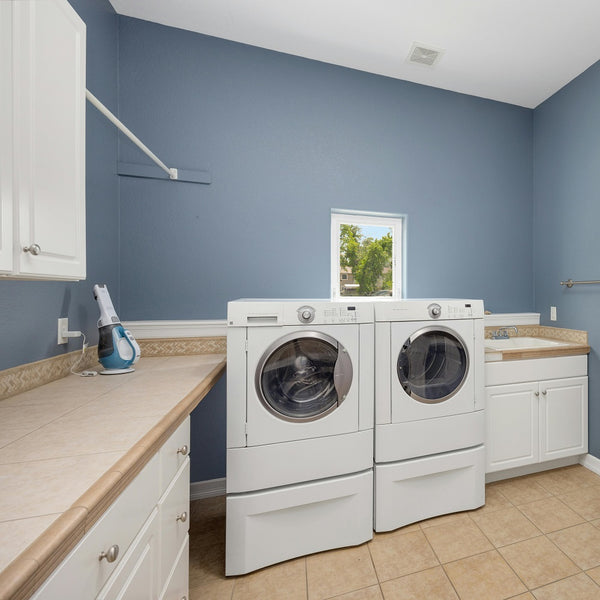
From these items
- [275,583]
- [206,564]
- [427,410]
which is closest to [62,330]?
[206,564]

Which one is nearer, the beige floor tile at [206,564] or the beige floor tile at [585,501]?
the beige floor tile at [206,564]

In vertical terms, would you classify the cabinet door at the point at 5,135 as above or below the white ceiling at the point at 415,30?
below

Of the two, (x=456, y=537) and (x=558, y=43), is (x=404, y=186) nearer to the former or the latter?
(x=558, y=43)

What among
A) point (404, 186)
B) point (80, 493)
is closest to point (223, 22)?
point (404, 186)

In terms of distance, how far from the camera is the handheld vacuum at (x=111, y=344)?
144 centimetres

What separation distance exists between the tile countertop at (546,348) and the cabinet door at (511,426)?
0.68 ft

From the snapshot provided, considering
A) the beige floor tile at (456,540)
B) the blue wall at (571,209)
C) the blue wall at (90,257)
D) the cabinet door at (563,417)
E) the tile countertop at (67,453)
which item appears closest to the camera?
the tile countertop at (67,453)

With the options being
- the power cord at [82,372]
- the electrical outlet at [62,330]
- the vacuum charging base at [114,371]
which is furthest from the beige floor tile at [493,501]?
the electrical outlet at [62,330]

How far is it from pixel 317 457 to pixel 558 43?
3.12 metres

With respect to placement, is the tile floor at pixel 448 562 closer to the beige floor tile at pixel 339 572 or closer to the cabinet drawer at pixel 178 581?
the beige floor tile at pixel 339 572

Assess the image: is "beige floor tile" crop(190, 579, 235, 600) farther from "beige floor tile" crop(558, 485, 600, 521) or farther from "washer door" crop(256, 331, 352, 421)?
"beige floor tile" crop(558, 485, 600, 521)

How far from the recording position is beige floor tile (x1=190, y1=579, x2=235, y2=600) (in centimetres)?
129

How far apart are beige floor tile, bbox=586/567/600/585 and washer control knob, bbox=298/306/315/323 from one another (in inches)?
67.8

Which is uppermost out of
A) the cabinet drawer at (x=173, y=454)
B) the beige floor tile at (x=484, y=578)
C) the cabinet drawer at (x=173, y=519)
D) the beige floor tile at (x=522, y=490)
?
the cabinet drawer at (x=173, y=454)
